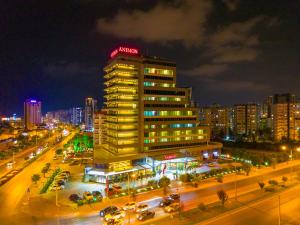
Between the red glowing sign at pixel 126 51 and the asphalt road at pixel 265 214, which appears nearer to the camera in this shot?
the asphalt road at pixel 265 214

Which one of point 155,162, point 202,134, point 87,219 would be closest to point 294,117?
point 202,134

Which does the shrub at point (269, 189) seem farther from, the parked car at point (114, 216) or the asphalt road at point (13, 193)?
the asphalt road at point (13, 193)

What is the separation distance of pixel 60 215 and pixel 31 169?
136 feet

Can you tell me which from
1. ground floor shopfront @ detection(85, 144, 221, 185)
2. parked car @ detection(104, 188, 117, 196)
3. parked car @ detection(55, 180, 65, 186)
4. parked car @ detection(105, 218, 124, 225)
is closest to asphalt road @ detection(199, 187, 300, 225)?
parked car @ detection(105, 218, 124, 225)

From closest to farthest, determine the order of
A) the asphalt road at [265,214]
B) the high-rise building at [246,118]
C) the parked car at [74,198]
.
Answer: the asphalt road at [265,214]
the parked car at [74,198]
the high-rise building at [246,118]

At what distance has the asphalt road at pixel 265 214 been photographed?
35.8m

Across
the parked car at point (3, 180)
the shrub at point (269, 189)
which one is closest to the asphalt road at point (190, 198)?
the shrub at point (269, 189)

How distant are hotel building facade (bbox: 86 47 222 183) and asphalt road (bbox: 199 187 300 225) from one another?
3092cm

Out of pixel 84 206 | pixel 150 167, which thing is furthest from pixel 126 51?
pixel 84 206

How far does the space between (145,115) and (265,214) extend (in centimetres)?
4192

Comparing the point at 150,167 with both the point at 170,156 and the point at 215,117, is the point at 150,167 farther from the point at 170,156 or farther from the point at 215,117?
the point at 215,117

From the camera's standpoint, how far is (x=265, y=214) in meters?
38.7

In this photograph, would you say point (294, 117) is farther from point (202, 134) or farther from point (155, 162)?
point (155, 162)

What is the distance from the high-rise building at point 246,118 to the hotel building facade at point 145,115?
108758mm
